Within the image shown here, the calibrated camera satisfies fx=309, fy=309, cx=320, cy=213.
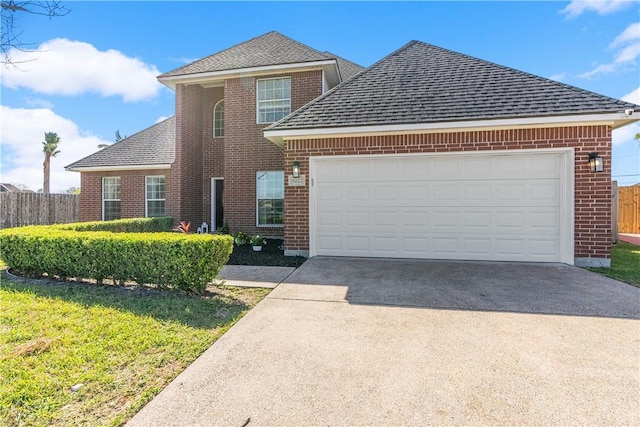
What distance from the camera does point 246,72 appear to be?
10.5m

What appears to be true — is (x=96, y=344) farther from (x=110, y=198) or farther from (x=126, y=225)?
(x=110, y=198)

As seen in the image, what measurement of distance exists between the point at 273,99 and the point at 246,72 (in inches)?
48.6

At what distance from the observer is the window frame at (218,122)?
12.2m

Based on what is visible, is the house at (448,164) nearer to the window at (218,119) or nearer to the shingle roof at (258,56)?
the shingle roof at (258,56)

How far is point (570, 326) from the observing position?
3.65 metres

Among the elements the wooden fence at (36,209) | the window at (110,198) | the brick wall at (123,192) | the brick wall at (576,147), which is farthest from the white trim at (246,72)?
the wooden fence at (36,209)

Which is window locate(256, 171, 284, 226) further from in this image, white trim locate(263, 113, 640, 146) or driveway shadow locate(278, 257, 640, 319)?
driveway shadow locate(278, 257, 640, 319)

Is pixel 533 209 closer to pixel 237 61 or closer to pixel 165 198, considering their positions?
pixel 237 61

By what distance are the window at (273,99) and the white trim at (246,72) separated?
1.30 feet

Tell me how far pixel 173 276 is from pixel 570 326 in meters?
5.36

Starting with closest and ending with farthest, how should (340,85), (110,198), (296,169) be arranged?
(296,169)
(340,85)
(110,198)

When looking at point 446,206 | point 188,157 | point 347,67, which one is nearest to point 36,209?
point 188,157

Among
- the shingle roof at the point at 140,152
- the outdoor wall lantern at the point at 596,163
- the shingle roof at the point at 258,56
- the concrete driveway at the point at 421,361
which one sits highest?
the shingle roof at the point at 258,56

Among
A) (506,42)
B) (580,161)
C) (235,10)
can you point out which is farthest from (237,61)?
(580,161)
